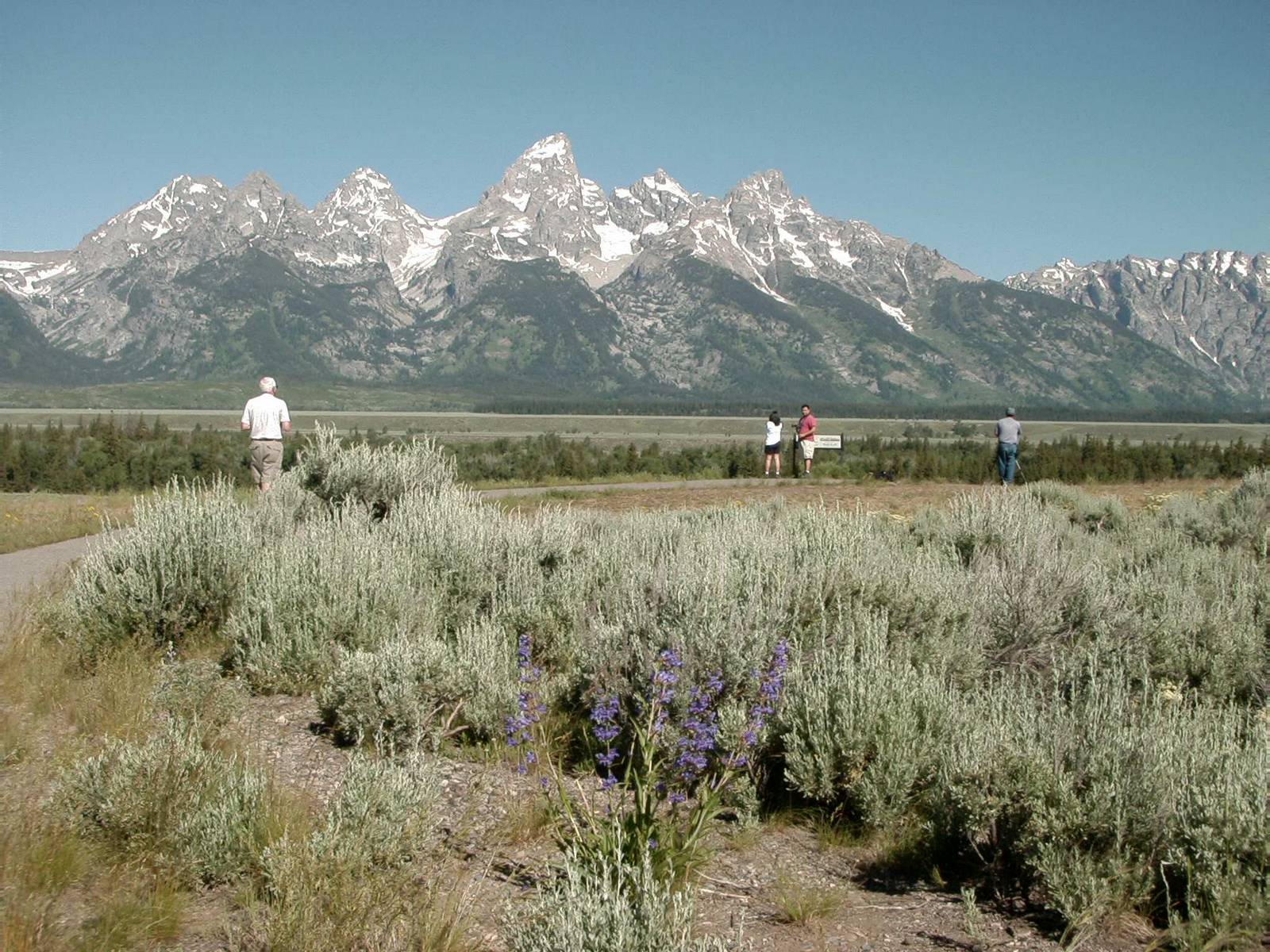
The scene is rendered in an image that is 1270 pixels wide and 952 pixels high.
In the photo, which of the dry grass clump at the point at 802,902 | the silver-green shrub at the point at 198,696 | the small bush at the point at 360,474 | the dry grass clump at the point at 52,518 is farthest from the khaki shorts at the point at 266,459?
the dry grass clump at the point at 802,902

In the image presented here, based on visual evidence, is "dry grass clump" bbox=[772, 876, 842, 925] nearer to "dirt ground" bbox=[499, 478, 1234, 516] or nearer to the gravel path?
the gravel path

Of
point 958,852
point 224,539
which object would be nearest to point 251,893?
point 958,852

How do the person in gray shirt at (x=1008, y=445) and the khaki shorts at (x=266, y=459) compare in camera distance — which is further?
the person in gray shirt at (x=1008, y=445)

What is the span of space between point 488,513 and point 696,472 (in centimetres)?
2463

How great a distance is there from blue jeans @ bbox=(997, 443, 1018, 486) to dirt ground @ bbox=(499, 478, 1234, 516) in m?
0.63

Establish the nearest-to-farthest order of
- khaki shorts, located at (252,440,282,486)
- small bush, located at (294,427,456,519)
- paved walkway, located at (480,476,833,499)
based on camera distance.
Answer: small bush, located at (294,427,456,519)
khaki shorts, located at (252,440,282,486)
paved walkway, located at (480,476,833,499)

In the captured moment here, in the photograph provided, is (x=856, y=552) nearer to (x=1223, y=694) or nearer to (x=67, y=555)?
(x=1223, y=694)

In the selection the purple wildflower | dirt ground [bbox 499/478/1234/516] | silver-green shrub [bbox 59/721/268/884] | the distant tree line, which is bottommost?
the distant tree line

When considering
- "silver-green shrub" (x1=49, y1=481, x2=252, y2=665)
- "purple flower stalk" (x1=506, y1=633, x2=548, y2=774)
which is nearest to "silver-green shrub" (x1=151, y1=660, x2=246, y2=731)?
"silver-green shrub" (x1=49, y1=481, x2=252, y2=665)

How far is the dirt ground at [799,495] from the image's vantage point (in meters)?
19.9

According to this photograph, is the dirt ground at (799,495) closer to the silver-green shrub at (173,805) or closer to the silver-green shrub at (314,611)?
the silver-green shrub at (314,611)

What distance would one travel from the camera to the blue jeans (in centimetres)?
2217

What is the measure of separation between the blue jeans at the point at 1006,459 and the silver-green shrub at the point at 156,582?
→ 58.1 ft

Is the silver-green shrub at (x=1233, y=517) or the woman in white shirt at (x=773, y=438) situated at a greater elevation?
the woman in white shirt at (x=773, y=438)
